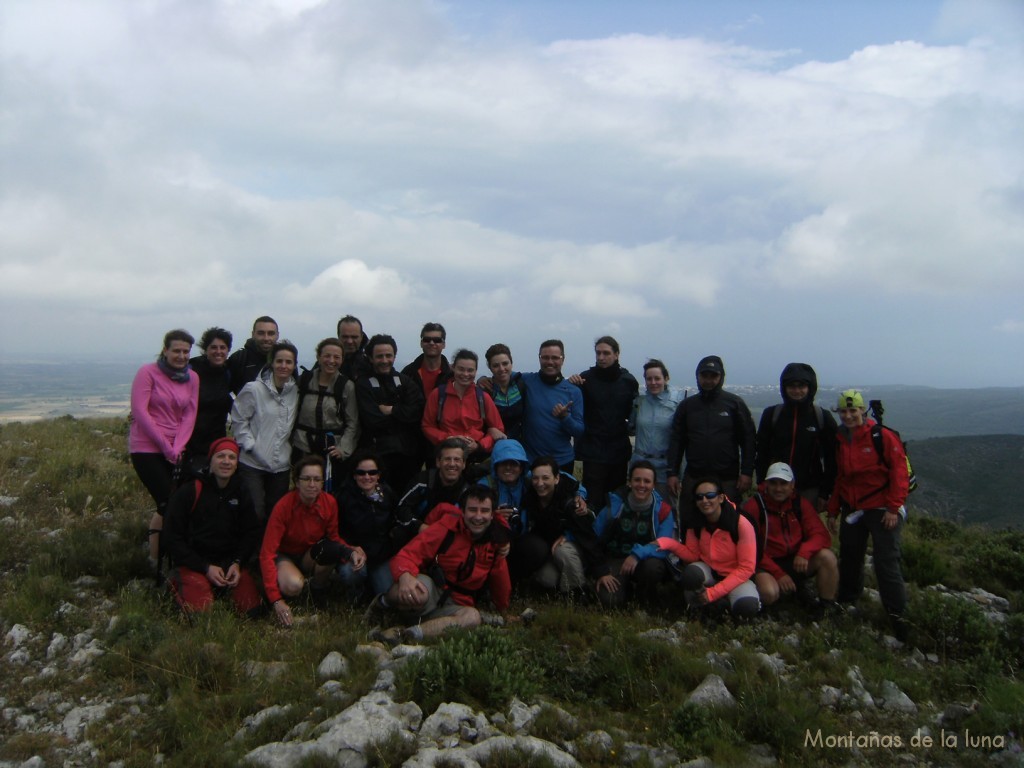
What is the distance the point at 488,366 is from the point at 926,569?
22.3 ft

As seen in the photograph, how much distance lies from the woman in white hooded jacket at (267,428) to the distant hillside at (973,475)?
99.0ft

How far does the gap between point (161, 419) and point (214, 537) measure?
165 centimetres

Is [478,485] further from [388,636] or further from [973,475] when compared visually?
[973,475]

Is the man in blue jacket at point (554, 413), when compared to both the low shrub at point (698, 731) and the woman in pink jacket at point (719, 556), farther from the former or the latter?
the low shrub at point (698, 731)

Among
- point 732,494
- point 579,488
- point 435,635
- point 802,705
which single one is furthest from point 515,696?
point 732,494

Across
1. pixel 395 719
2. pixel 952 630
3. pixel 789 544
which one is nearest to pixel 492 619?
pixel 395 719

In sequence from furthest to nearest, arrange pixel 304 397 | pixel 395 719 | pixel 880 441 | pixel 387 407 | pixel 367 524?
pixel 387 407 < pixel 304 397 < pixel 367 524 < pixel 880 441 < pixel 395 719

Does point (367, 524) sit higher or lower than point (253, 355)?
lower

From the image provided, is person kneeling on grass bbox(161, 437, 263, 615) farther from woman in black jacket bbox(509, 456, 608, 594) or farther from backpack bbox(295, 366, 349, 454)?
woman in black jacket bbox(509, 456, 608, 594)

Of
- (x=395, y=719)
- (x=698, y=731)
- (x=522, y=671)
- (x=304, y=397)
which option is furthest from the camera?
(x=304, y=397)

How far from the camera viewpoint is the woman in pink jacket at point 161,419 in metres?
7.48

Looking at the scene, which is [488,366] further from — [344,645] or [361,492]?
[344,645]

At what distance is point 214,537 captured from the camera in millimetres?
7082

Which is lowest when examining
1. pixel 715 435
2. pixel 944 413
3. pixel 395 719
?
pixel 944 413
